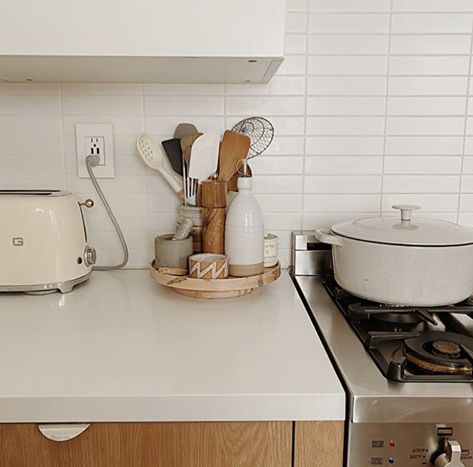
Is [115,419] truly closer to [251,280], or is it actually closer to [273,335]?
[273,335]

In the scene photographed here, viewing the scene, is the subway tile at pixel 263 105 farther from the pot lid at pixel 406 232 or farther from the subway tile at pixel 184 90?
the pot lid at pixel 406 232

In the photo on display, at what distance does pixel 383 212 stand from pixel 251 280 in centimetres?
44

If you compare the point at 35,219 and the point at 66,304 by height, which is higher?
the point at 35,219

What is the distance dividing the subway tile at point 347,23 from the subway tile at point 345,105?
0.15 m

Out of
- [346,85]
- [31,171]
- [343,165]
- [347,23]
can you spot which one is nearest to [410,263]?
[343,165]

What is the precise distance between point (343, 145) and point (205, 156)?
349 millimetres

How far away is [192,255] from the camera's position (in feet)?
3.91

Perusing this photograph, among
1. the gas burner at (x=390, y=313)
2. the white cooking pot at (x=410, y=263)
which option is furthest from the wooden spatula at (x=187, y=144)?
the gas burner at (x=390, y=313)

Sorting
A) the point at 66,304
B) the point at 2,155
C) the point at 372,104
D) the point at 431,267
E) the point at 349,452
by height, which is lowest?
the point at 349,452

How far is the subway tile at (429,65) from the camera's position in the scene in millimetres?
1288

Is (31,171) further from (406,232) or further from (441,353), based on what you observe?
(441,353)

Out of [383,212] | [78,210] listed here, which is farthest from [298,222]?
[78,210]

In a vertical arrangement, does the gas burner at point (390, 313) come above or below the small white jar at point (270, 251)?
below

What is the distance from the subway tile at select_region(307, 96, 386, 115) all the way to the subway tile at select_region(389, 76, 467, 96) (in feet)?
0.15
